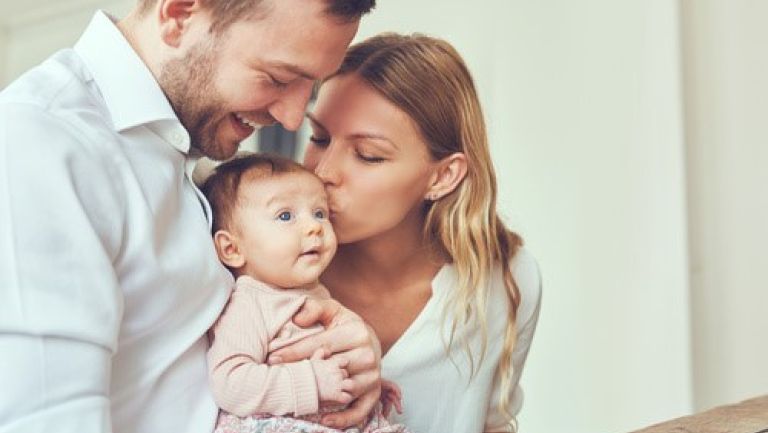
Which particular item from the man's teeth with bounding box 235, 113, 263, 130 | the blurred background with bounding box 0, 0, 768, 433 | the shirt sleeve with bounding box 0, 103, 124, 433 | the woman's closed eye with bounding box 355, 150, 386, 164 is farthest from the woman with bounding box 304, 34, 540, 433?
the blurred background with bounding box 0, 0, 768, 433

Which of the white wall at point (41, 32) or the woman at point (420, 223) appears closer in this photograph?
the woman at point (420, 223)

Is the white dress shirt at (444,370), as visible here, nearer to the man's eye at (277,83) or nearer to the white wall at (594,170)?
the man's eye at (277,83)

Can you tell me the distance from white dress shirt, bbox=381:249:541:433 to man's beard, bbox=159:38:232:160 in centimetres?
34

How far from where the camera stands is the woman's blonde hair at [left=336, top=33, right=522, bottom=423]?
3.40 feet

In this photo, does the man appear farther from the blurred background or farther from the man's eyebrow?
the blurred background

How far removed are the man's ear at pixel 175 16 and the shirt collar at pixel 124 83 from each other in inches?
1.3

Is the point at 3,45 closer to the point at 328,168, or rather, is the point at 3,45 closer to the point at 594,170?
the point at 594,170

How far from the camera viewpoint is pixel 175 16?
2.75 ft

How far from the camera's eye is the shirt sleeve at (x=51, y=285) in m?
0.66

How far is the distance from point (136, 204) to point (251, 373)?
6.4 inches

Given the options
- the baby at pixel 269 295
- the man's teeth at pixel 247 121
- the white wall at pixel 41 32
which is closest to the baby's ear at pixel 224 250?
the baby at pixel 269 295

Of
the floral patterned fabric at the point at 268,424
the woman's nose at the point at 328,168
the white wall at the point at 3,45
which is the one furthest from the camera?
the white wall at the point at 3,45

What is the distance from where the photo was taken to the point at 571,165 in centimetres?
189

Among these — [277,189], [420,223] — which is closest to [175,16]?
[277,189]
